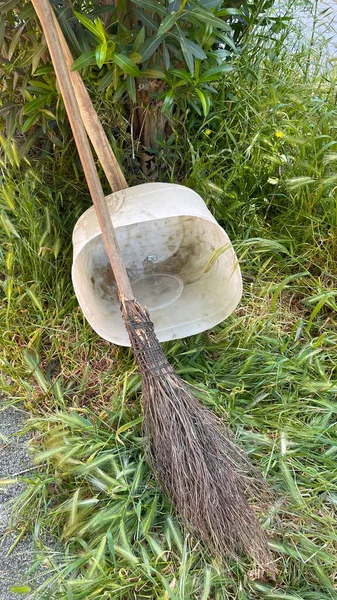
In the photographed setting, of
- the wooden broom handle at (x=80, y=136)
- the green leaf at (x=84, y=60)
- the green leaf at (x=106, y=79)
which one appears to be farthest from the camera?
the green leaf at (x=106, y=79)

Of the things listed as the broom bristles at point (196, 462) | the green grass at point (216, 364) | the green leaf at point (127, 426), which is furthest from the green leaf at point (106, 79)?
the green leaf at point (127, 426)

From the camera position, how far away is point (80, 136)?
1.13 m

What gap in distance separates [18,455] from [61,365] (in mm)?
264

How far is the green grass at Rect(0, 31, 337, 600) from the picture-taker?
1.07m

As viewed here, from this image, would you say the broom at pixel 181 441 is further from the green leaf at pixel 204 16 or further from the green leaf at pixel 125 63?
the green leaf at pixel 204 16

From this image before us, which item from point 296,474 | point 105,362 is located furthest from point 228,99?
point 296,474

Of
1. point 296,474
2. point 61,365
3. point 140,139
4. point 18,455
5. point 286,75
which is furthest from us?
point 286,75

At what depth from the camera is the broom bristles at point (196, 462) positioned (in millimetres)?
1074

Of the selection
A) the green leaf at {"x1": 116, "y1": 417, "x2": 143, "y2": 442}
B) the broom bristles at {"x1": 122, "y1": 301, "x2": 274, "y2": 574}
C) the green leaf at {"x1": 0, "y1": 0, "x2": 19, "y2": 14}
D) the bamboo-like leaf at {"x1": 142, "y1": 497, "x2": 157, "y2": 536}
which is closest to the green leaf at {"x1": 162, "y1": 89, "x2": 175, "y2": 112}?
the green leaf at {"x1": 0, "y1": 0, "x2": 19, "y2": 14}

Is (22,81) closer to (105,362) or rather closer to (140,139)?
(140,139)

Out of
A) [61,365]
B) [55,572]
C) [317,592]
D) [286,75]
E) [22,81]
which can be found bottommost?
[317,592]

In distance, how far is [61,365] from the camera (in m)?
1.43

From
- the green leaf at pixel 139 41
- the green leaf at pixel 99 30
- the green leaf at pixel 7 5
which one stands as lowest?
the green leaf at pixel 139 41

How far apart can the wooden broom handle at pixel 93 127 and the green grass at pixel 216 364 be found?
10.2 inches
